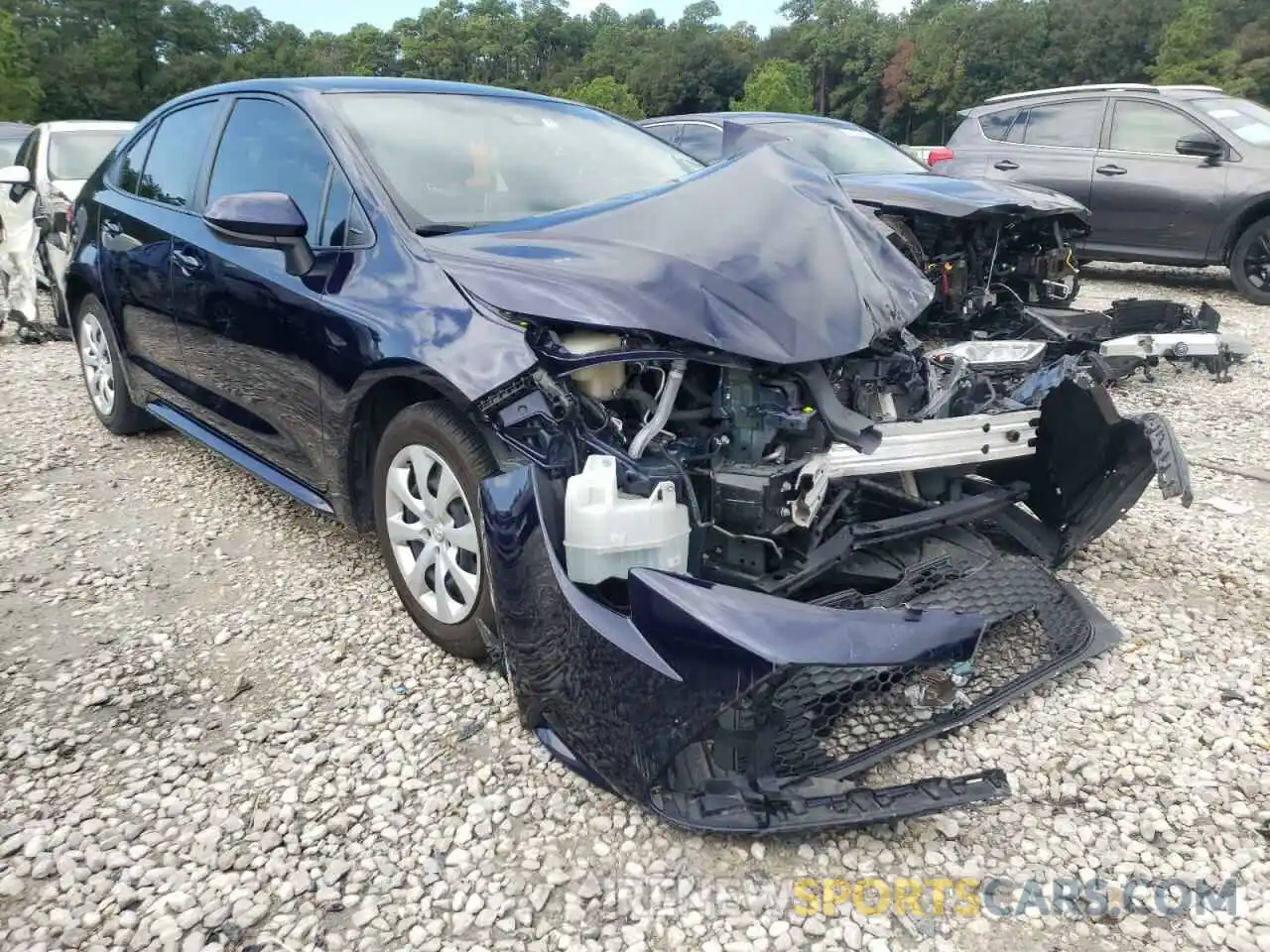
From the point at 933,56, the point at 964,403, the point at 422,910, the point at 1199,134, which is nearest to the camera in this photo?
the point at 422,910

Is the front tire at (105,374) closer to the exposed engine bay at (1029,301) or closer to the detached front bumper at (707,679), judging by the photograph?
the detached front bumper at (707,679)

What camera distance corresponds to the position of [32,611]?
3.20m

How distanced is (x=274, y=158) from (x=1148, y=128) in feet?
27.2

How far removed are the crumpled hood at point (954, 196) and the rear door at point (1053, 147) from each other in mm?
2718

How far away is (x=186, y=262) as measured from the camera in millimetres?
3596

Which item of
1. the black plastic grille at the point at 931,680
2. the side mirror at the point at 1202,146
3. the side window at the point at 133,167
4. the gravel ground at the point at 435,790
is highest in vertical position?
the side window at the point at 133,167

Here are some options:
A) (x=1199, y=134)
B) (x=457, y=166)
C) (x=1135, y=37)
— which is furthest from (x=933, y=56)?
(x=457, y=166)

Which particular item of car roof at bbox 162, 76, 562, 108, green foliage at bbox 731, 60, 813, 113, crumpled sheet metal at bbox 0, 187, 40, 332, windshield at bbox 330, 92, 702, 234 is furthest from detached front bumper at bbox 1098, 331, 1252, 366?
green foliage at bbox 731, 60, 813, 113

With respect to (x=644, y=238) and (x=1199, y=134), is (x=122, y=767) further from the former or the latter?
(x=1199, y=134)

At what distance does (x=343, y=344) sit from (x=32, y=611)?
61.8 inches

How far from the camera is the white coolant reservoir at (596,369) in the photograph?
229cm

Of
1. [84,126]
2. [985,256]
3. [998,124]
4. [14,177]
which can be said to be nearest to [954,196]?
[985,256]

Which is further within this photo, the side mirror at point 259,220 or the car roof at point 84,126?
the car roof at point 84,126

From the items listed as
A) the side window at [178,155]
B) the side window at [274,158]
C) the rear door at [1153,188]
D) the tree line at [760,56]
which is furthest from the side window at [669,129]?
the tree line at [760,56]
